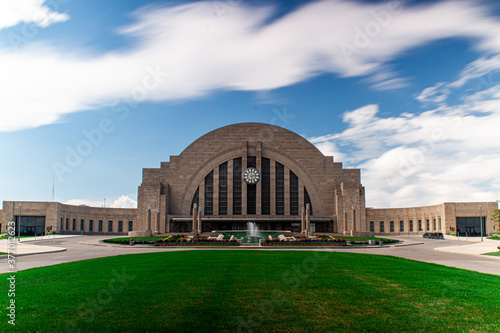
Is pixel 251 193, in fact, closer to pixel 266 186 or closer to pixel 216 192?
pixel 266 186

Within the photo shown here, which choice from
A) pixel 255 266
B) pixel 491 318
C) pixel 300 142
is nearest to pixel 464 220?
pixel 300 142

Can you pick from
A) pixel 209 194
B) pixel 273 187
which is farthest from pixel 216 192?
pixel 273 187

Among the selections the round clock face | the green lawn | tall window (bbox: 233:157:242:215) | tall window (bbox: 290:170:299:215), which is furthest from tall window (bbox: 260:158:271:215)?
the green lawn

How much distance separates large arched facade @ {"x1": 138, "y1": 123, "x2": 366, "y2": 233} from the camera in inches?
2653

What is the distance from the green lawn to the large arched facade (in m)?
53.4

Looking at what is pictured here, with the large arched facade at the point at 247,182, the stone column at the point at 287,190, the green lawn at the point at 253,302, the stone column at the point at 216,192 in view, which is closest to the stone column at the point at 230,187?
the large arched facade at the point at 247,182

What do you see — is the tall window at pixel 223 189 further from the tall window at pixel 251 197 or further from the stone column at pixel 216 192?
the tall window at pixel 251 197

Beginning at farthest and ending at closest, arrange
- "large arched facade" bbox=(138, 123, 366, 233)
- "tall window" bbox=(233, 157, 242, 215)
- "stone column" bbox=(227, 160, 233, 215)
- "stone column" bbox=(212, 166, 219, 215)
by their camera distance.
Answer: "tall window" bbox=(233, 157, 242, 215)
"stone column" bbox=(212, 166, 219, 215)
"stone column" bbox=(227, 160, 233, 215)
"large arched facade" bbox=(138, 123, 366, 233)

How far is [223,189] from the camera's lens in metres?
69.9

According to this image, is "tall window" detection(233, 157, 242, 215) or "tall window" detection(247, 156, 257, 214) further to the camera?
"tall window" detection(233, 157, 242, 215)

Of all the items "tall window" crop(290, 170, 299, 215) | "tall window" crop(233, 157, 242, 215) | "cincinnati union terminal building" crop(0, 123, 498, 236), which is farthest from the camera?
"tall window" crop(233, 157, 242, 215)

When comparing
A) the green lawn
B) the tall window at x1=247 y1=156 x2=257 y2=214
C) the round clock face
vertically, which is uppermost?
the round clock face

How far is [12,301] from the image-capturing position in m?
9.63

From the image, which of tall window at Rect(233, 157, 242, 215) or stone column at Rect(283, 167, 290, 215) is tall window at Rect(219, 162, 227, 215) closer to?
tall window at Rect(233, 157, 242, 215)
